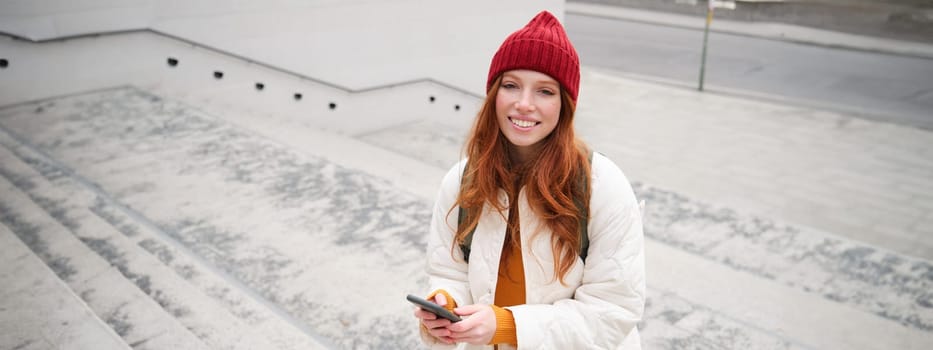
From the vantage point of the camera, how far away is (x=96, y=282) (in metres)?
3.82

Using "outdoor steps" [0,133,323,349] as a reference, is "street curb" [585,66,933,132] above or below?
below

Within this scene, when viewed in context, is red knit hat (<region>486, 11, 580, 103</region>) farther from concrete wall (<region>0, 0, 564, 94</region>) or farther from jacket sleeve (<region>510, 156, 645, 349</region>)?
concrete wall (<region>0, 0, 564, 94</region>)

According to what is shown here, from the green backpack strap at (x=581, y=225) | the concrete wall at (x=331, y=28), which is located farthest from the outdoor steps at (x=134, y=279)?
the concrete wall at (x=331, y=28)

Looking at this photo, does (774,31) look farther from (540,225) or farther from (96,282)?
(540,225)

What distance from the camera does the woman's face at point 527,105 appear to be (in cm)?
197

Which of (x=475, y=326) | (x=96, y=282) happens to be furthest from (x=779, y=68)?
(x=475, y=326)

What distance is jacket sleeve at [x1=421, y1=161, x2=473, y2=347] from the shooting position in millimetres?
2150

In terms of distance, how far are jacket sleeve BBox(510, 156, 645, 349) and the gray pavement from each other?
6.02 ft

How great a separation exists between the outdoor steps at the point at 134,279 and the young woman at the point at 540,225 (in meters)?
1.68

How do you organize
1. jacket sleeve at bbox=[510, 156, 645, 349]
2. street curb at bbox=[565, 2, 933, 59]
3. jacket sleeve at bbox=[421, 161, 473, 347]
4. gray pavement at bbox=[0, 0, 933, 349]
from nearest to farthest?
jacket sleeve at bbox=[510, 156, 645, 349] → jacket sleeve at bbox=[421, 161, 473, 347] → gray pavement at bbox=[0, 0, 933, 349] → street curb at bbox=[565, 2, 933, 59]

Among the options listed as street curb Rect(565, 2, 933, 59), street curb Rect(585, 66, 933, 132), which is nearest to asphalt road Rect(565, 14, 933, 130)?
street curb Rect(585, 66, 933, 132)

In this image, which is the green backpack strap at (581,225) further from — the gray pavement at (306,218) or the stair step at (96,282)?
the stair step at (96,282)

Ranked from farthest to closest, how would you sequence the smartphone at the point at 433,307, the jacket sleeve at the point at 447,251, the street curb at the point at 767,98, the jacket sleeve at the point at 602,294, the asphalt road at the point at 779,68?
1. the asphalt road at the point at 779,68
2. the street curb at the point at 767,98
3. the jacket sleeve at the point at 447,251
4. the jacket sleeve at the point at 602,294
5. the smartphone at the point at 433,307

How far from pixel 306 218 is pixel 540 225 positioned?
133 inches
